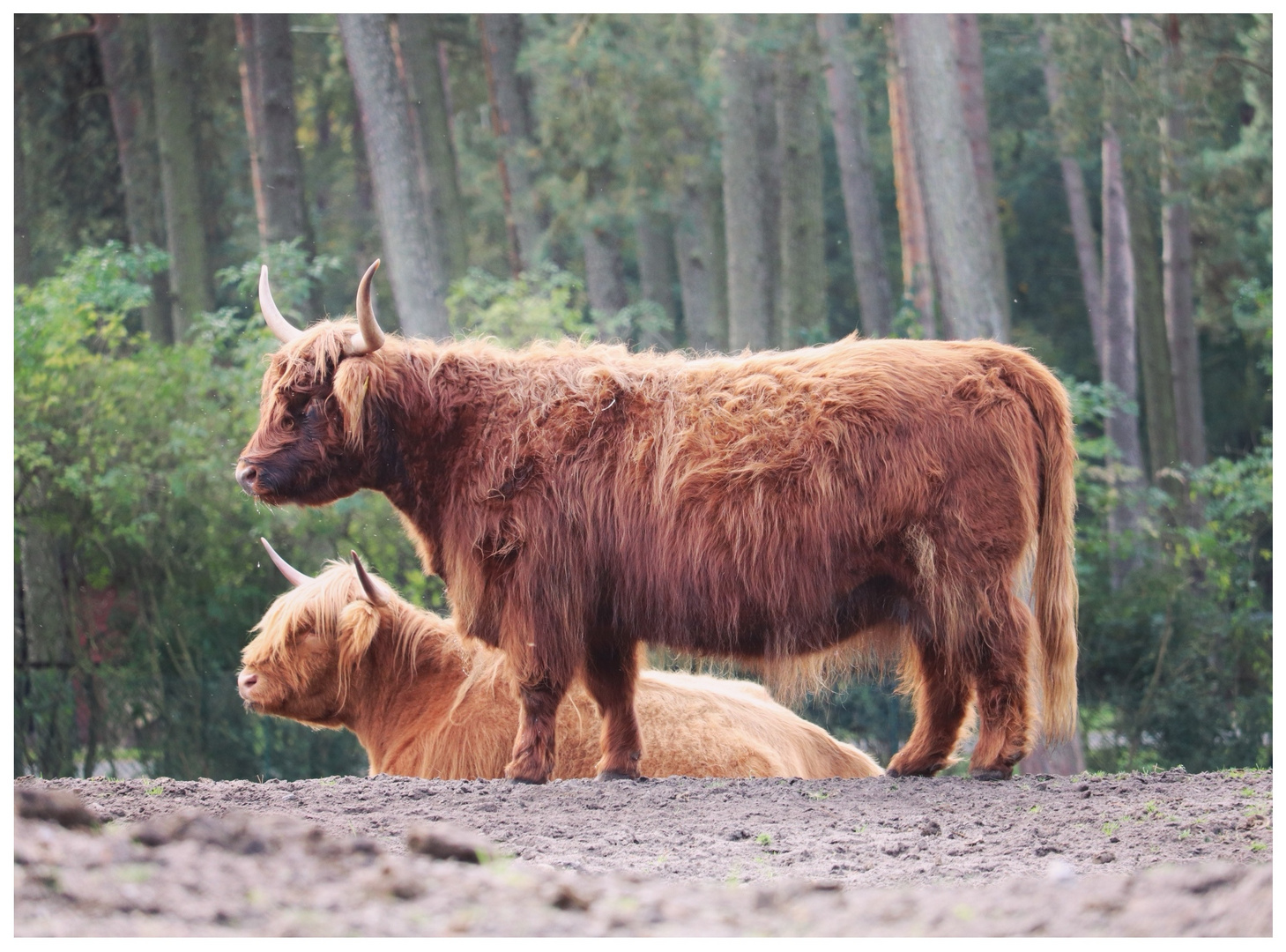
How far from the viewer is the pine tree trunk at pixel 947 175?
34.7 ft

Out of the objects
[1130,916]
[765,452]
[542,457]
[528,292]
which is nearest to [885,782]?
[765,452]

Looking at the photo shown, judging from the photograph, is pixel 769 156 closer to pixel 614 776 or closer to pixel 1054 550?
pixel 1054 550

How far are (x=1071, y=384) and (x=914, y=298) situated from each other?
3.05m

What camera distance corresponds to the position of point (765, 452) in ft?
15.2

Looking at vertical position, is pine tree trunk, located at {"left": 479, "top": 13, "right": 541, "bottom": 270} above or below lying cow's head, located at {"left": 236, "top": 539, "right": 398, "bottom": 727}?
above

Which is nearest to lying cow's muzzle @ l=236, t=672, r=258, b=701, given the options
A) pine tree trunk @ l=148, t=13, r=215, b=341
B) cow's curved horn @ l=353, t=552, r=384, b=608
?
cow's curved horn @ l=353, t=552, r=384, b=608

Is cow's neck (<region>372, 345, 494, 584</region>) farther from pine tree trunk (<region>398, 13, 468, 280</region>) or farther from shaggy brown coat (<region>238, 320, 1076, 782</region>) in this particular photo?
pine tree trunk (<region>398, 13, 468, 280</region>)

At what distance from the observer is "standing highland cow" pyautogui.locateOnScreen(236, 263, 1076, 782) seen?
4590mm

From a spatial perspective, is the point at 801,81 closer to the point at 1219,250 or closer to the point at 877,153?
the point at 1219,250

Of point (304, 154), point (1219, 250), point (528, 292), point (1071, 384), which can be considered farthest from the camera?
point (304, 154)

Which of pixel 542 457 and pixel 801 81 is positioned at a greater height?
pixel 801 81

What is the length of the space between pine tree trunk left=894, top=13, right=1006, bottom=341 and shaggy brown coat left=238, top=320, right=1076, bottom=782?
586cm

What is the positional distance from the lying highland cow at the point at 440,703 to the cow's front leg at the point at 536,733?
723 mm

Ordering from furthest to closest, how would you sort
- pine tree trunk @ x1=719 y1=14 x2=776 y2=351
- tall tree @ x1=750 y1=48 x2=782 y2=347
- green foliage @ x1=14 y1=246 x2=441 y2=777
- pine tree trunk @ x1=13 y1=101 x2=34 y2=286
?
tall tree @ x1=750 y1=48 x2=782 y2=347
pine tree trunk @ x1=719 y1=14 x2=776 y2=351
pine tree trunk @ x1=13 y1=101 x2=34 y2=286
green foliage @ x1=14 y1=246 x2=441 y2=777
